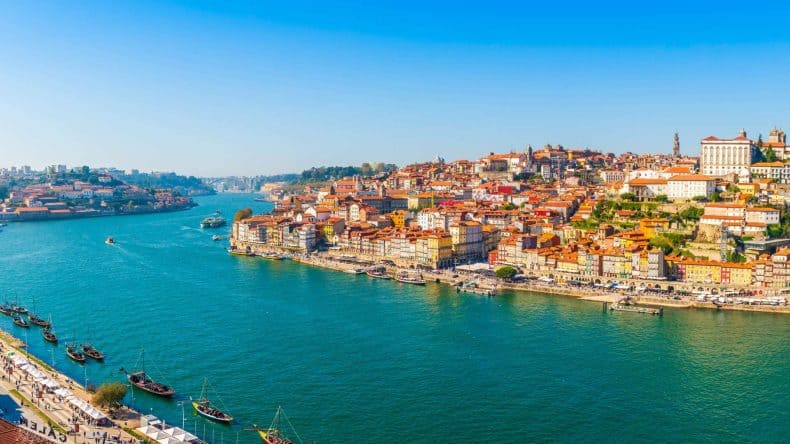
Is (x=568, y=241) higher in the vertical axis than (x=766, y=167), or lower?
lower

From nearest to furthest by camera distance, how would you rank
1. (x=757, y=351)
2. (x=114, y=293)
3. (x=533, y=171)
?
(x=757, y=351), (x=114, y=293), (x=533, y=171)

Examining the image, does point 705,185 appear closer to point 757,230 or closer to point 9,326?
point 757,230

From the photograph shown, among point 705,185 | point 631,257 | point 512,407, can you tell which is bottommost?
point 512,407

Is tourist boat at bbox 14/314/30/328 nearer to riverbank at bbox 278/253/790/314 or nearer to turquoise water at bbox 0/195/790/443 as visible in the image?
turquoise water at bbox 0/195/790/443

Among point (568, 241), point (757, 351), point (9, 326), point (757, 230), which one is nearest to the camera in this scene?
point (757, 351)

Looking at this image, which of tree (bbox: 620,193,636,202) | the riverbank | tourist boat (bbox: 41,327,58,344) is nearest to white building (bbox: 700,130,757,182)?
tree (bbox: 620,193,636,202)

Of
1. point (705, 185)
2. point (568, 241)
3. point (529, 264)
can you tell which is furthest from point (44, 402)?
point (705, 185)

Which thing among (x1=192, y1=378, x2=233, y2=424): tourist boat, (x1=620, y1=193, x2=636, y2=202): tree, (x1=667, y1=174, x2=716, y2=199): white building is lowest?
(x1=192, y1=378, x2=233, y2=424): tourist boat
